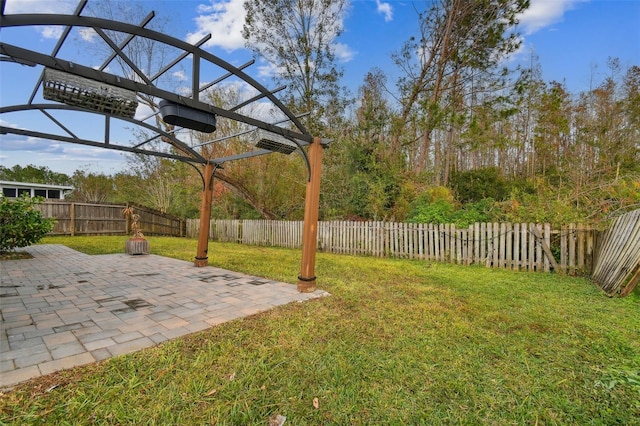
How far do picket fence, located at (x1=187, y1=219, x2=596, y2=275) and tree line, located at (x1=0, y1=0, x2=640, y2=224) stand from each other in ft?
2.08

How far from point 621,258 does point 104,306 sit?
640 centimetres

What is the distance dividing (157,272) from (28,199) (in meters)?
4.67

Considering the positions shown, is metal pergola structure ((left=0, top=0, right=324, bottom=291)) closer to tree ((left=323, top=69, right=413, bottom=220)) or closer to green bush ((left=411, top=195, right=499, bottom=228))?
green bush ((left=411, top=195, right=499, bottom=228))

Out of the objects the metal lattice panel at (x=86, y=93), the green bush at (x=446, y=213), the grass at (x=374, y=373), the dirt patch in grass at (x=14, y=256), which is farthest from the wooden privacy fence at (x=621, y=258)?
the dirt patch in grass at (x=14, y=256)

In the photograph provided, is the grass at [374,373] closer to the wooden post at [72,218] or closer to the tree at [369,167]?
the tree at [369,167]

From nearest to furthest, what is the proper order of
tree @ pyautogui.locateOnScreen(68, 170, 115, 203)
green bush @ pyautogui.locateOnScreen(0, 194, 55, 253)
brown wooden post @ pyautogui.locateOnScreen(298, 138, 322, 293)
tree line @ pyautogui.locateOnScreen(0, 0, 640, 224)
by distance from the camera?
1. brown wooden post @ pyautogui.locateOnScreen(298, 138, 322, 293)
2. green bush @ pyautogui.locateOnScreen(0, 194, 55, 253)
3. tree line @ pyautogui.locateOnScreen(0, 0, 640, 224)
4. tree @ pyautogui.locateOnScreen(68, 170, 115, 203)

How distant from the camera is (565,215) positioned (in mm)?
5844

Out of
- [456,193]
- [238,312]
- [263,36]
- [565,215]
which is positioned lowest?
[238,312]

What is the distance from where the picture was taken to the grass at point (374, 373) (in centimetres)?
157

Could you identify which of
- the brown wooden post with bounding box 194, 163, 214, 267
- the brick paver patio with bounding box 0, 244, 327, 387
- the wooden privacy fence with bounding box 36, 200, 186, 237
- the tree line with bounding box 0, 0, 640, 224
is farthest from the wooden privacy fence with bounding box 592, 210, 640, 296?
the wooden privacy fence with bounding box 36, 200, 186, 237

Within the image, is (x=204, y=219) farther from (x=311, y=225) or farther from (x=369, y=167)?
(x=369, y=167)

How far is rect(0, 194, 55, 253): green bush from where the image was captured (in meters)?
6.53

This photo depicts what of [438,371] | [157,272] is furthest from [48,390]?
[157,272]

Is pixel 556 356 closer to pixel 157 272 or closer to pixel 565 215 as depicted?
pixel 565 215
